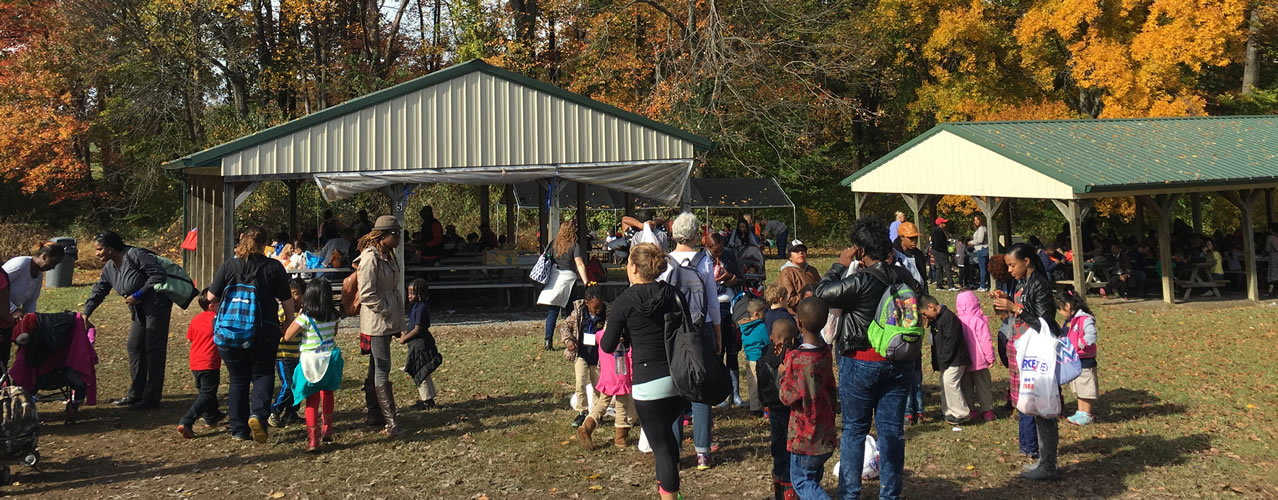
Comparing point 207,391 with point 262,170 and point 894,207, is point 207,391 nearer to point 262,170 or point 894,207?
point 262,170

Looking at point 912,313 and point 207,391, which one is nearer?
point 912,313

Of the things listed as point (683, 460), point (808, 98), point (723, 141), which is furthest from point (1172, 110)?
point (683, 460)

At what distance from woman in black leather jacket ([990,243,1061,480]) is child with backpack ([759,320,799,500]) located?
62.1 inches

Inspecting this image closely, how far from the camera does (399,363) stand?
10812 millimetres

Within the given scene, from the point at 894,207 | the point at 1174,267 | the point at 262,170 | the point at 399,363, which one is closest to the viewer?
the point at 399,363

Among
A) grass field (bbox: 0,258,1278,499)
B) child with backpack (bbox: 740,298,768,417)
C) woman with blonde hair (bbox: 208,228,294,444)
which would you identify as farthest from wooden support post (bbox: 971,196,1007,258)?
woman with blonde hair (bbox: 208,228,294,444)

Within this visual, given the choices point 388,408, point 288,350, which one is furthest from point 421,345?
point 288,350

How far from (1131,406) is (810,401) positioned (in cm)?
464

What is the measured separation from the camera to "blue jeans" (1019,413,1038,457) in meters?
6.42

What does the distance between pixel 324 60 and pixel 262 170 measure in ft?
67.3

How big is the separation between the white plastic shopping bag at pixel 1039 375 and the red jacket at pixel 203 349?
5921mm

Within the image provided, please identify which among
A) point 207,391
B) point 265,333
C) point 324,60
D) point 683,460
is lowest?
point 683,460

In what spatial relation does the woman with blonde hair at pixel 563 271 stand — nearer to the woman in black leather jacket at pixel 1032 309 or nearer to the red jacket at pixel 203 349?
the red jacket at pixel 203 349

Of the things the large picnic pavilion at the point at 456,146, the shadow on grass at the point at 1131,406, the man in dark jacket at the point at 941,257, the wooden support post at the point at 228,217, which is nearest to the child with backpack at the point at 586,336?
the shadow on grass at the point at 1131,406
